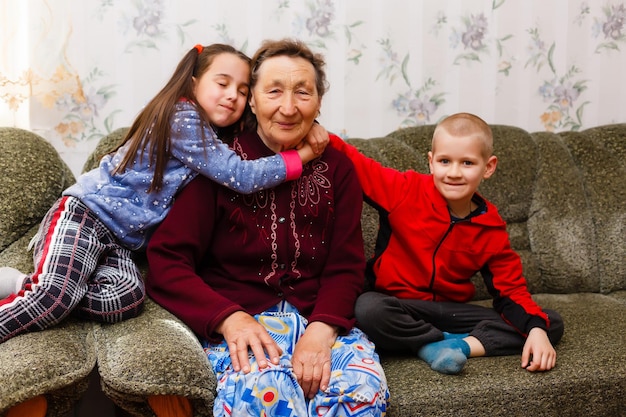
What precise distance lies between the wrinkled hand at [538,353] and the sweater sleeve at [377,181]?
49 centimetres

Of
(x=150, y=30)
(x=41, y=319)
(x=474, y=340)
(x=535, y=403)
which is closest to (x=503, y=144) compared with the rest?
(x=474, y=340)

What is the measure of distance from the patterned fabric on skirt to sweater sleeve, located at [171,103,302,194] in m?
0.37

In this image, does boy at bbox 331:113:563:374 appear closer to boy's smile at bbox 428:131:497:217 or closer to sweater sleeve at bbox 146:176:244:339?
boy's smile at bbox 428:131:497:217

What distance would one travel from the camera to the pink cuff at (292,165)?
5.31 ft

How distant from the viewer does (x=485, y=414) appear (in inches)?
59.4

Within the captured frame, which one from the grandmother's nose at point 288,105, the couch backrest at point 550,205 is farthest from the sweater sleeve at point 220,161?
the couch backrest at point 550,205

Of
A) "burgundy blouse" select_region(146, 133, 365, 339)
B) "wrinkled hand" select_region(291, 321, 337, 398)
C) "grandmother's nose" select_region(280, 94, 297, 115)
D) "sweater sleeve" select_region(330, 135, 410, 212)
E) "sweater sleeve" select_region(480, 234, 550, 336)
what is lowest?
"wrinkled hand" select_region(291, 321, 337, 398)

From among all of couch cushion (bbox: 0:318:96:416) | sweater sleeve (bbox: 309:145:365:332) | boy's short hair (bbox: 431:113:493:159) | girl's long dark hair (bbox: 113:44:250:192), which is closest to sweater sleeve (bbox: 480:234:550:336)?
boy's short hair (bbox: 431:113:493:159)

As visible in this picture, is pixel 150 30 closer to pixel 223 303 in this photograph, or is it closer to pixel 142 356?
pixel 223 303

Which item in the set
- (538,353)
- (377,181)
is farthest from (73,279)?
(538,353)

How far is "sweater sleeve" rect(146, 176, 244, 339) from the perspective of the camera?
5.00 feet

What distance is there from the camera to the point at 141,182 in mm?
1668

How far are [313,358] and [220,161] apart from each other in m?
0.49

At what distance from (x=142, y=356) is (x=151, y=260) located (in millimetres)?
331
